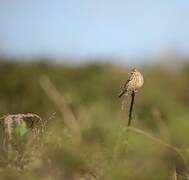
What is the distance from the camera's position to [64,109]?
309 cm

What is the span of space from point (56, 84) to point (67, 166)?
479cm

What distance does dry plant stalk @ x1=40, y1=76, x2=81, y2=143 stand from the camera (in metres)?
2.22

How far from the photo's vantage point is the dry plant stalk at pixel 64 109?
2.22m

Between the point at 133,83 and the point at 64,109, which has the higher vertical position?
the point at 133,83

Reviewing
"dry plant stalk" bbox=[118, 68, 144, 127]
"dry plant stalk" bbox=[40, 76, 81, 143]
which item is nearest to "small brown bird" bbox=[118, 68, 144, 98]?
"dry plant stalk" bbox=[118, 68, 144, 127]

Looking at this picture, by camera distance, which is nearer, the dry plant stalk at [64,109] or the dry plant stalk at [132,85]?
the dry plant stalk at [132,85]

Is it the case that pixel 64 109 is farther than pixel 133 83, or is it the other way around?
pixel 64 109

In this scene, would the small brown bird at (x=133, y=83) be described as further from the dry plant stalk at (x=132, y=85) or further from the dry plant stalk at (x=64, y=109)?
the dry plant stalk at (x=64, y=109)

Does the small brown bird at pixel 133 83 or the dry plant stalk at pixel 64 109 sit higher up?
the small brown bird at pixel 133 83

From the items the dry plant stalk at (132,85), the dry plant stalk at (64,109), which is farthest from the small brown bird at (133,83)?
the dry plant stalk at (64,109)

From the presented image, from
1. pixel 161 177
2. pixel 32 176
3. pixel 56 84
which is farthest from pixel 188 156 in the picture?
pixel 56 84

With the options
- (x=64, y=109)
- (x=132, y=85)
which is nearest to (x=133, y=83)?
(x=132, y=85)

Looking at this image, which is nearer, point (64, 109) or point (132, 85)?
point (132, 85)

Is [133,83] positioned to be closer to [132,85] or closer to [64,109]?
[132,85]
